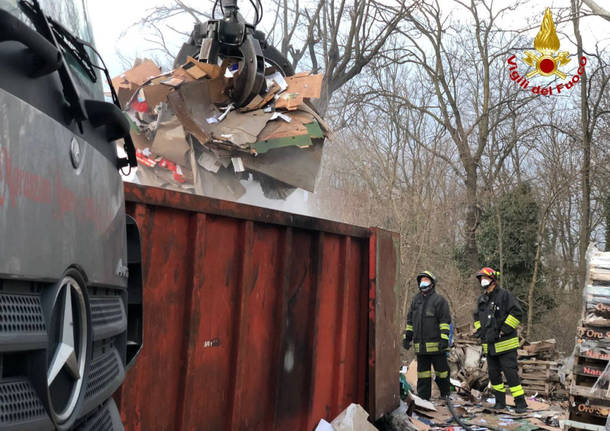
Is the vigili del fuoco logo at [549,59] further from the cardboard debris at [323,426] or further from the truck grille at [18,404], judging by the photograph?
the truck grille at [18,404]

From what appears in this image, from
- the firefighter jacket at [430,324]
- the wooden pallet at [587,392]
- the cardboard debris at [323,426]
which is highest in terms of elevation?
the firefighter jacket at [430,324]

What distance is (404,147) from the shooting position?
2100 centimetres

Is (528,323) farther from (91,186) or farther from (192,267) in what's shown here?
(91,186)

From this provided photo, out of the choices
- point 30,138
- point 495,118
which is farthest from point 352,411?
point 495,118

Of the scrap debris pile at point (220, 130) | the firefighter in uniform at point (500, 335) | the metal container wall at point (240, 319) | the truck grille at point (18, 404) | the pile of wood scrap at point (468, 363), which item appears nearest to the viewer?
the truck grille at point (18, 404)

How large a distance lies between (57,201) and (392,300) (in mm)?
4309

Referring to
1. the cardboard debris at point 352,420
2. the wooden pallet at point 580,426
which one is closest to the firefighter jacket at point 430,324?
the wooden pallet at point 580,426

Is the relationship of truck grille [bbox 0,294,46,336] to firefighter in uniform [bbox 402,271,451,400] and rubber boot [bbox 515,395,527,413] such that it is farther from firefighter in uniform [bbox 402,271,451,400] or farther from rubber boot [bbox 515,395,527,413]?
firefighter in uniform [bbox 402,271,451,400]

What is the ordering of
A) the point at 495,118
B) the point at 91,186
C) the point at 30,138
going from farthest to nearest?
the point at 495,118
the point at 91,186
the point at 30,138

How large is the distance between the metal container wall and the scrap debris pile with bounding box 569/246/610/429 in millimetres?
1821

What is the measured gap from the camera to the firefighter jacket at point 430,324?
8.84 m

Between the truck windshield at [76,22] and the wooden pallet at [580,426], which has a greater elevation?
the truck windshield at [76,22]

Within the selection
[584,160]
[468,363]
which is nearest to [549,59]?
[584,160]

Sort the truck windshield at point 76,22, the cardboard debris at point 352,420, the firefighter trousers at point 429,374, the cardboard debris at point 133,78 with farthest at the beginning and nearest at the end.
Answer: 1. the firefighter trousers at point 429,374
2. the cardboard debris at point 133,78
3. the cardboard debris at point 352,420
4. the truck windshield at point 76,22
